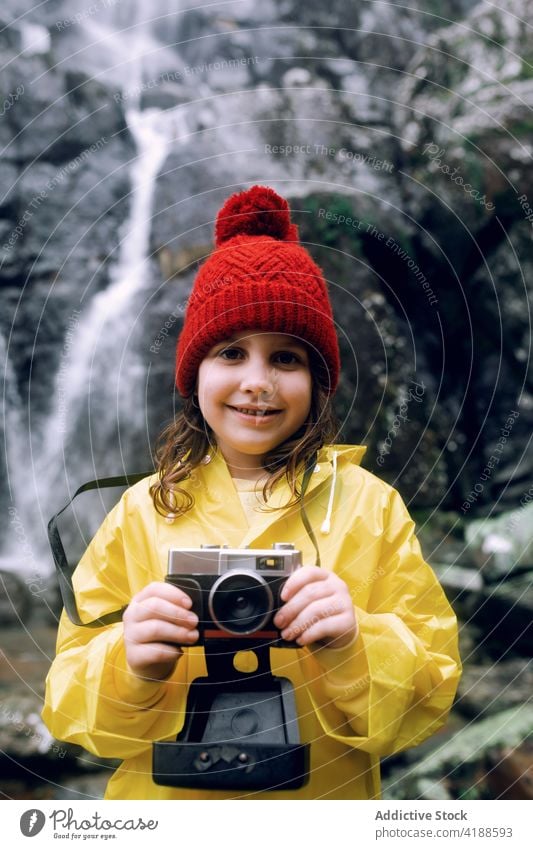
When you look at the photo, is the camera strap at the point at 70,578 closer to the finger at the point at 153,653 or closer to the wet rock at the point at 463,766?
the finger at the point at 153,653

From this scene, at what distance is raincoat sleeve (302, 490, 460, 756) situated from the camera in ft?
2.07

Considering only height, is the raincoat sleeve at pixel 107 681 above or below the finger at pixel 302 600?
below

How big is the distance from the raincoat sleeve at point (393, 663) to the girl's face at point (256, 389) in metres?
0.13

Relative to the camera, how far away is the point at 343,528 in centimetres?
71

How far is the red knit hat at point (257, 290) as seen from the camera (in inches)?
28.5

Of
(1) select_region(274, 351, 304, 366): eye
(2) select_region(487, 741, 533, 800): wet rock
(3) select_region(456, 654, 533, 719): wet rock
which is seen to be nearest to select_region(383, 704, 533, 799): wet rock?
(2) select_region(487, 741, 533, 800): wet rock

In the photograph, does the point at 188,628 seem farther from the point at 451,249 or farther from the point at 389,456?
the point at 451,249

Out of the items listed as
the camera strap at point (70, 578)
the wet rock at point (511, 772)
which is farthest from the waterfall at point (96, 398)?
the camera strap at point (70, 578)

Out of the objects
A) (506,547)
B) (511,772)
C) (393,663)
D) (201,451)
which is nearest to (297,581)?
(393,663)

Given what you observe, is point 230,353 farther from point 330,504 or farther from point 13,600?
point 13,600
